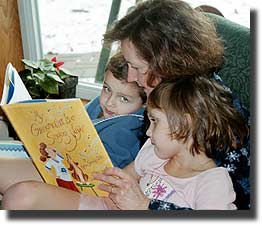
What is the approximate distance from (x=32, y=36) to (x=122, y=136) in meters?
1.42

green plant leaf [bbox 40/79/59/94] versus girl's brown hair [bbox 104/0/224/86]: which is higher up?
girl's brown hair [bbox 104/0/224/86]

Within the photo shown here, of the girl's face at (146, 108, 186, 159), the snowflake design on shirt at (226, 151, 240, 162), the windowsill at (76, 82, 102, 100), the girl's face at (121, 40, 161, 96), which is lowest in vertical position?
the windowsill at (76, 82, 102, 100)

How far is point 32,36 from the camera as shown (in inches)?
109

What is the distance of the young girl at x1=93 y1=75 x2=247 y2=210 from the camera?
4.19 feet

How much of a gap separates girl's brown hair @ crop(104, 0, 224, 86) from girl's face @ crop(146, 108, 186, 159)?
5.1 inches

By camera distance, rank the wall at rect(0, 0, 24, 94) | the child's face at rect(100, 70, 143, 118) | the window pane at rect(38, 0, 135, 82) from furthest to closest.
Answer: the window pane at rect(38, 0, 135, 82) → the wall at rect(0, 0, 24, 94) → the child's face at rect(100, 70, 143, 118)

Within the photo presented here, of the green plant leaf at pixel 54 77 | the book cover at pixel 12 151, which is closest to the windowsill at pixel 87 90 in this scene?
the green plant leaf at pixel 54 77

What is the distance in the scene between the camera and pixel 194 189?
1266mm

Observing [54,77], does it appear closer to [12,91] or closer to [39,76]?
[39,76]

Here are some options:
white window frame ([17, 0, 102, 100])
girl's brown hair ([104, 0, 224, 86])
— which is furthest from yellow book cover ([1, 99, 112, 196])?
white window frame ([17, 0, 102, 100])

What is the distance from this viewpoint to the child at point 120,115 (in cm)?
149

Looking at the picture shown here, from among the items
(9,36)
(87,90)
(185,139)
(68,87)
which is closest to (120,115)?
(185,139)

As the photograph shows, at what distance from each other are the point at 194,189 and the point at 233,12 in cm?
114

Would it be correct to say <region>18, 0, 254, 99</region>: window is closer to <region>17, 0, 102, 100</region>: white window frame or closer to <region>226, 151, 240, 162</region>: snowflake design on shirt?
<region>17, 0, 102, 100</region>: white window frame
